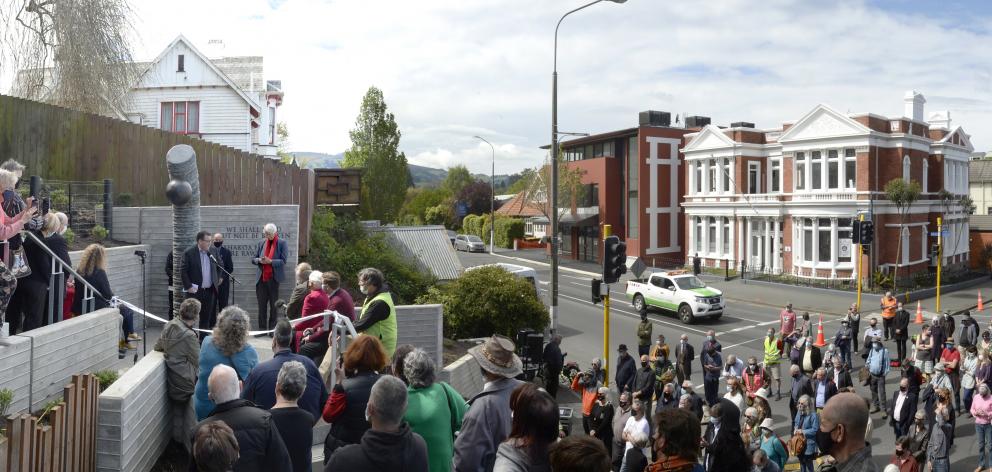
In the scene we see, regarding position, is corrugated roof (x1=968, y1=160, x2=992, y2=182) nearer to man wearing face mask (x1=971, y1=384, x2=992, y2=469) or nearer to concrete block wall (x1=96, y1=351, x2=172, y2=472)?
man wearing face mask (x1=971, y1=384, x2=992, y2=469)

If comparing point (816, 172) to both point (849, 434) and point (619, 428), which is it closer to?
point (619, 428)

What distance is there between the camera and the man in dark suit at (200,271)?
9.55m

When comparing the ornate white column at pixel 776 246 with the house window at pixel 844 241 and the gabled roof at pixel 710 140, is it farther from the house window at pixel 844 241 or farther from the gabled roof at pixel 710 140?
the gabled roof at pixel 710 140

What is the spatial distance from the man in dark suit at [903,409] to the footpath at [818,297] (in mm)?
17275

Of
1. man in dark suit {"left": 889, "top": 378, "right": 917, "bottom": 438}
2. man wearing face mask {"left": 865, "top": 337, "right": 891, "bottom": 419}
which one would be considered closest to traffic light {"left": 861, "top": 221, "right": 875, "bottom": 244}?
man wearing face mask {"left": 865, "top": 337, "right": 891, "bottom": 419}

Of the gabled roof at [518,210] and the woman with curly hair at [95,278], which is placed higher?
the gabled roof at [518,210]

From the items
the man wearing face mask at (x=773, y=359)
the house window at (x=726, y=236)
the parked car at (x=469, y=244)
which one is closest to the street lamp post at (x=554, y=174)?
the man wearing face mask at (x=773, y=359)

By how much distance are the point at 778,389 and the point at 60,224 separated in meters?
14.1

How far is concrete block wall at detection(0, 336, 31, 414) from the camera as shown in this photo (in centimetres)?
562

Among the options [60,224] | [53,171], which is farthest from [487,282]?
[60,224]

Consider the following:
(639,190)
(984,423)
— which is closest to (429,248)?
(984,423)

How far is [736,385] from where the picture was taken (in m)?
12.0

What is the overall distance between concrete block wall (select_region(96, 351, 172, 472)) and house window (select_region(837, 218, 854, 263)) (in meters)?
35.0

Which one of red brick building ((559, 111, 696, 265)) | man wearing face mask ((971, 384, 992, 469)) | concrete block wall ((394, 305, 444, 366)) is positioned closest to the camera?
concrete block wall ((394, 305, 444, 366))
